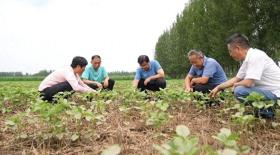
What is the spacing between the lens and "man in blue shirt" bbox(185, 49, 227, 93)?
661cm

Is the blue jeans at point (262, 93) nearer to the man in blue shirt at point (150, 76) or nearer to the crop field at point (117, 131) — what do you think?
the crop field at point (117, 131)

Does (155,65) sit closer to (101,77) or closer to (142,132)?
(101,77)

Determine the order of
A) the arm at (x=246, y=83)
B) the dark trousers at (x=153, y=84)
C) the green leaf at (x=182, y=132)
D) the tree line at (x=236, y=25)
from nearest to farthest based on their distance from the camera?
the green leaf at (x=182, y=132) < the arm at (x=246, y=83) < the dark trousers at (x=153, y=84) < the tree line at (x=236, y=25)

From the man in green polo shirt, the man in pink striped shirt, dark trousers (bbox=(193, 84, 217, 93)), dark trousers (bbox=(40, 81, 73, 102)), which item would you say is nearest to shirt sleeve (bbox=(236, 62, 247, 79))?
dark trousers (bbox=(193, 84, 217, 93))

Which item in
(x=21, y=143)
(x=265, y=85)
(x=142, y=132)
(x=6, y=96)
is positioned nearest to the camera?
(x=21, y=143)

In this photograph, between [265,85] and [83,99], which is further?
[83,99]

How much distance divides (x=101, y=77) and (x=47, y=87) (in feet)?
7.12

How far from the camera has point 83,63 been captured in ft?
21.8

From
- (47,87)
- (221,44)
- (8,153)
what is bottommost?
(8,153)

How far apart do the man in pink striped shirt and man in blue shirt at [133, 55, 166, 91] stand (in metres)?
1.70

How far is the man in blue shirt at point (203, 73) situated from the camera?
6605 millimetres

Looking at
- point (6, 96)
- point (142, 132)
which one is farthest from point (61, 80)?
point (142, 132)

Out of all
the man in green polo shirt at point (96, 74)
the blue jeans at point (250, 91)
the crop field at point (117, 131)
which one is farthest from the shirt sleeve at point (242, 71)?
the man in green polo shirt at point (96, 74)

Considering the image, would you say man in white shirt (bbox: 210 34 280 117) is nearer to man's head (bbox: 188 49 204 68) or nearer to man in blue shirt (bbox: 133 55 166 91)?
man's head (bbox: 188 49 204 68)
